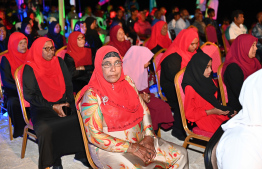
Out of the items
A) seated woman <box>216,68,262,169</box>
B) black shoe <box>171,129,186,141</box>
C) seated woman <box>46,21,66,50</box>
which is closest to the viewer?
seated woman <box>216,68,262,169</box>

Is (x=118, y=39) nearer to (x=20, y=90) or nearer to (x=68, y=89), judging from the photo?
(x=68, y=89)

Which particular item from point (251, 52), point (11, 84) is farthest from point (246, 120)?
point (11, 84)

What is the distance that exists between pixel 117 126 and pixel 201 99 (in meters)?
0.97

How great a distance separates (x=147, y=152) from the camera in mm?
1988

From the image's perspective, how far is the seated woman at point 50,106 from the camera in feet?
8.31

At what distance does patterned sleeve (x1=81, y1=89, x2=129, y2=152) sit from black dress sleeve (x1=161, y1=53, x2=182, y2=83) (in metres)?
1.57

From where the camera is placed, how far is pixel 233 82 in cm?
287

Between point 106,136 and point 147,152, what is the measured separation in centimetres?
29

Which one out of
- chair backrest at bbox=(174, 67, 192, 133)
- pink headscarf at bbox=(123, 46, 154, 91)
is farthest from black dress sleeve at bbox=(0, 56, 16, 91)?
chair backrest at bbox=(174, 67, 192, 133)

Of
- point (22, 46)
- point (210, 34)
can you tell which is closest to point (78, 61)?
point (22, 46)

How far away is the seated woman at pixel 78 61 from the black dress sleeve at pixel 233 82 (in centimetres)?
187

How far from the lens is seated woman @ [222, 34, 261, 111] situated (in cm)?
288

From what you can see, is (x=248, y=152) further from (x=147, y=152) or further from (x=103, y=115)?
(x=103, y=115)

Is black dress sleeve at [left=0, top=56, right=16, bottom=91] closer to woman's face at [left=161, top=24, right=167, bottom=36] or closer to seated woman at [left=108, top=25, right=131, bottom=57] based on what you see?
seated woman at [left=108, top=25, right=131, bottom=57]
